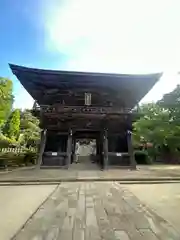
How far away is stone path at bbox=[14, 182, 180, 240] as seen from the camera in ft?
11.4

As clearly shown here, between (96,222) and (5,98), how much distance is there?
63.1 ft

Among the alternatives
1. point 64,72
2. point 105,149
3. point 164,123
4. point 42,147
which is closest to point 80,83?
point 64,72

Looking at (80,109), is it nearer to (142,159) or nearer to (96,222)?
(142,159)

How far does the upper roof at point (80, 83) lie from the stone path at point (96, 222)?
9990 mm

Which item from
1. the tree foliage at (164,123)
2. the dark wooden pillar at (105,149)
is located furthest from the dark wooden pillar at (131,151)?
the tree foliage at (164,123)

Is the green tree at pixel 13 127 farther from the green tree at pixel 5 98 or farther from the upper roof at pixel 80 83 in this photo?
the upper roof at pixel 80 83

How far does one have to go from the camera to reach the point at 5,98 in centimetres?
2158

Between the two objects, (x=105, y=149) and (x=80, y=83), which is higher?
(x=80, y=83)

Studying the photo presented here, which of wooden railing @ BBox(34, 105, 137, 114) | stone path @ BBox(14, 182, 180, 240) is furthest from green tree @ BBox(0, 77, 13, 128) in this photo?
stone path @ BBox(14, 182, 180, 240)

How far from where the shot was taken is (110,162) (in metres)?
15.2

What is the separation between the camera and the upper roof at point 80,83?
14.9 metres

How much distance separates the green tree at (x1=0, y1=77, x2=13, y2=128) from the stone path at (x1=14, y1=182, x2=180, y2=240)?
16236 mm

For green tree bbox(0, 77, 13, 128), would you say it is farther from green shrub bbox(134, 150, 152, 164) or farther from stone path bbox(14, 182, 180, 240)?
stone path bbox(14, 182, 180, 240)

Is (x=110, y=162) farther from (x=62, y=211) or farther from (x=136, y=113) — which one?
(x=62, y=211)
